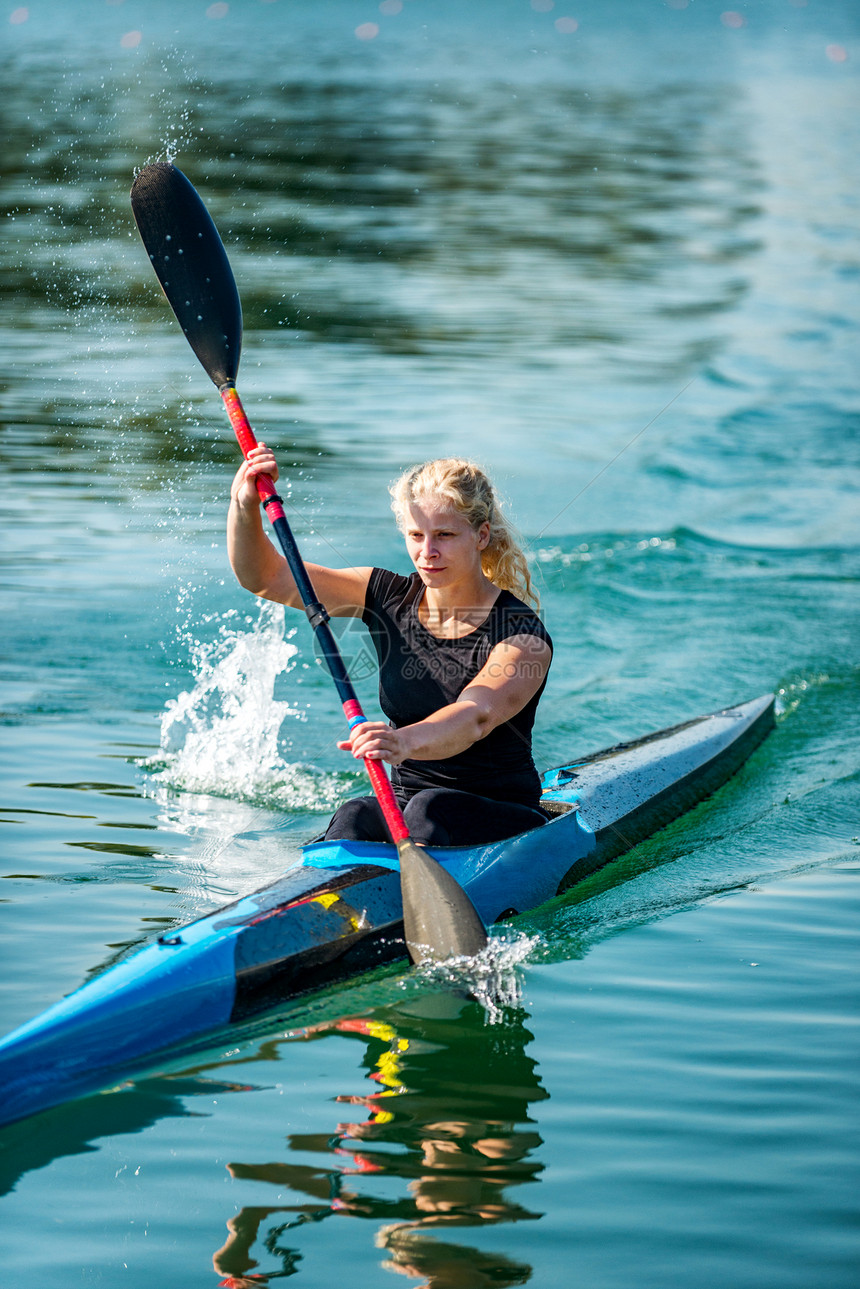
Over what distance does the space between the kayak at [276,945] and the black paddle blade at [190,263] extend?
173 cm

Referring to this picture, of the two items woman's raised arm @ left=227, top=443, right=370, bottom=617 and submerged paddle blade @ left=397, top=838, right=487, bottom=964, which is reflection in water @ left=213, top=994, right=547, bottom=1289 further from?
woman's raised arm @ left=227, top=443, right=370, bottom=617

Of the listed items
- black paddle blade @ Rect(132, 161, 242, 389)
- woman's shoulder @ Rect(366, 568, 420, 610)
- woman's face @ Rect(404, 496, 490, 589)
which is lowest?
woman's shoulder @ Rect(366, 568, 420, 610)

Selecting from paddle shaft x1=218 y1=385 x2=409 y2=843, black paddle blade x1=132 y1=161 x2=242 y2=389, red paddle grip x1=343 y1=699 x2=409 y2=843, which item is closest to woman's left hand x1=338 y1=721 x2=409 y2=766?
red paddle grip x1=343 y1=699 x2=409 y2=843

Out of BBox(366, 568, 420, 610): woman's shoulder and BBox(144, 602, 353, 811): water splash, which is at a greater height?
BBox(366, 568, 420, 610): woman's shoulder

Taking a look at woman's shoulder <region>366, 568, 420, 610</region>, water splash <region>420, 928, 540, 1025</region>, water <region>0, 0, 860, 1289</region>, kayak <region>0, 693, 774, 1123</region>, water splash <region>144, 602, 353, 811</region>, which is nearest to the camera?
water <region>0, 0, 860, 1289</region>

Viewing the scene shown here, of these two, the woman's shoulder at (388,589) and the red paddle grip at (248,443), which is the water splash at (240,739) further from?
the red paddle grip at (248,443)

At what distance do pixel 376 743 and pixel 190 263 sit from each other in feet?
6.49

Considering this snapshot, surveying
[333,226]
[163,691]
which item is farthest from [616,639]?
[333,226]

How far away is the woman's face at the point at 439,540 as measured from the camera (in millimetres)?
3631

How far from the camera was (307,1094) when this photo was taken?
2.87 meters

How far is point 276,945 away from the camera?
10.5ft

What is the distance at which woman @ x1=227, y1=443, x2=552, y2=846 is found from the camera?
3617mm

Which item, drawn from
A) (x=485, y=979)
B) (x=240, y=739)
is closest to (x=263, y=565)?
(x=485, y=979)

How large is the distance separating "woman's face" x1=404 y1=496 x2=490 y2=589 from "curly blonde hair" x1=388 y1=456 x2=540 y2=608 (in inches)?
0.9
